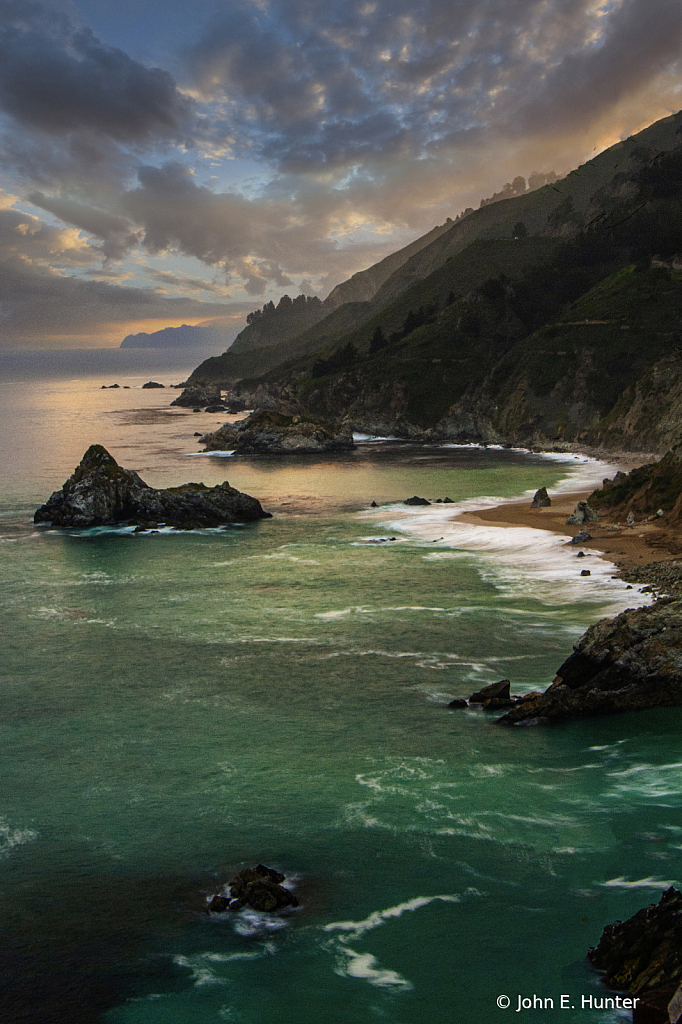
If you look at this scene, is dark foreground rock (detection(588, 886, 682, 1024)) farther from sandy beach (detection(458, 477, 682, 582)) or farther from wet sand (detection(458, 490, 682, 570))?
wet sand (detection(458, 490, 682, 570))

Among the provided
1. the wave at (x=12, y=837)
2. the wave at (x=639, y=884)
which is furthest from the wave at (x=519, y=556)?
the wave at (x=12, y=837)

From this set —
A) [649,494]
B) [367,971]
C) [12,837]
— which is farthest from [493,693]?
[649,494]

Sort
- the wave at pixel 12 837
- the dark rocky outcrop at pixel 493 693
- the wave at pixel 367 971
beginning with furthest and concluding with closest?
the dark rocky outcrop at pixel 493 693 < the wave at pixel 12 837 < the wave at pixel 367 971

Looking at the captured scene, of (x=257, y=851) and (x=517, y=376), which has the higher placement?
(x=517, y=376)

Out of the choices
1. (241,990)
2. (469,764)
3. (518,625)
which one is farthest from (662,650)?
(241,990)

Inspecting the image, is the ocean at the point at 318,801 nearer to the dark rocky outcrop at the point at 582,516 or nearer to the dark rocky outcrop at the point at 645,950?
the dark rocky outcrop at the point at 645,950

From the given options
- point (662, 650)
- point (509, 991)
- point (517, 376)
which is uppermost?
point (517, 376)

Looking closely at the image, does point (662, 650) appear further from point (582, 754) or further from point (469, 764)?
point (469, 764)
